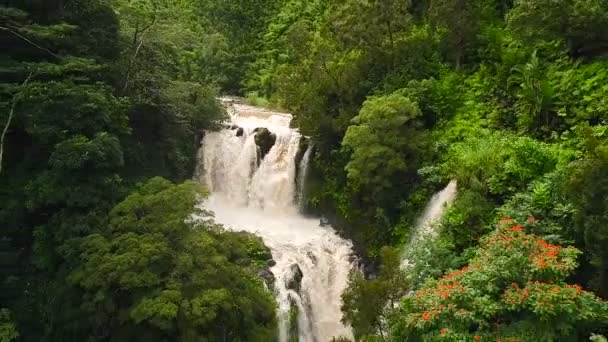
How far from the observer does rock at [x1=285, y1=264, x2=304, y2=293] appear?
15.3 metres

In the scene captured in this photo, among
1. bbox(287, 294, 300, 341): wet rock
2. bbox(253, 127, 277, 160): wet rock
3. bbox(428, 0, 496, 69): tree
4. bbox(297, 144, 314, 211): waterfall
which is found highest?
bbox(428, 0, 496, 69): tree

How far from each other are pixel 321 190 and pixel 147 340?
10.4 m

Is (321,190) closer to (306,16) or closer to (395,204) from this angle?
(395,204)

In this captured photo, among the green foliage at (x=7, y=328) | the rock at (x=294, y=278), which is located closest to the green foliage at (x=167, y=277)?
the green foliage at (x=7, y=328)

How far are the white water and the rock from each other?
17 centimetres

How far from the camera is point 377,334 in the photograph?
1168cm

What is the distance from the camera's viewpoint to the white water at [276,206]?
1639 centimetres

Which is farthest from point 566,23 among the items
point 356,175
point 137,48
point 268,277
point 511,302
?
point 137,48

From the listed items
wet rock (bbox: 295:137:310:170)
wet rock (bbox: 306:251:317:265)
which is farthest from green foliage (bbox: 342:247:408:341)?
wet rock (bbox: 295:137:310:170)

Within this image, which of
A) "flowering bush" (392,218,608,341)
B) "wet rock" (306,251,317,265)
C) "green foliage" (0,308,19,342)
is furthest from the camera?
"wet rock" (306,251,317,265)

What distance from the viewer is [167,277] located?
11.4 m

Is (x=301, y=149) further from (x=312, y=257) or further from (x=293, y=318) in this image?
(x=293, y=318)

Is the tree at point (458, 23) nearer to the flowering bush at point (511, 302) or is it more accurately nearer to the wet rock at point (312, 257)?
the wet rock at point (312, 257)

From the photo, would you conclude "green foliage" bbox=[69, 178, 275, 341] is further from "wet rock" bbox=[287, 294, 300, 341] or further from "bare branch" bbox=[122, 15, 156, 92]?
"bare branch" bbox=[122, 15, 156, 92]
